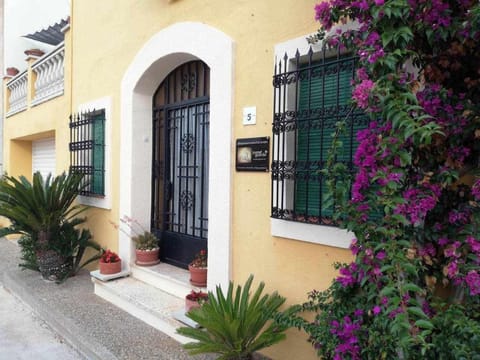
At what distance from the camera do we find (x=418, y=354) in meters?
1.80

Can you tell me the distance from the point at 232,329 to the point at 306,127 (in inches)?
62.7

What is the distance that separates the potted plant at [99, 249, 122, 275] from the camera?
4797mm

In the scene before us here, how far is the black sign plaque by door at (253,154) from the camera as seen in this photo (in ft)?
10.6

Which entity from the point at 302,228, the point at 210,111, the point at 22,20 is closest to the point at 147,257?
the point at 210,111

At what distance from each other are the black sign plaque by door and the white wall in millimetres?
9209

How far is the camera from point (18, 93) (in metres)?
9.16

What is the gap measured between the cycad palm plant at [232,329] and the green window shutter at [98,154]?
343cm

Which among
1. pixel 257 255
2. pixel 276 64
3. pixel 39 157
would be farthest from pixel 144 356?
pixel 39 157

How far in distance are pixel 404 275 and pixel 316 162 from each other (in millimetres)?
1218

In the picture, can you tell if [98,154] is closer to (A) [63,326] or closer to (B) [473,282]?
(A) [63,326]

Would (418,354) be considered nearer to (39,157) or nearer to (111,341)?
(111,341)

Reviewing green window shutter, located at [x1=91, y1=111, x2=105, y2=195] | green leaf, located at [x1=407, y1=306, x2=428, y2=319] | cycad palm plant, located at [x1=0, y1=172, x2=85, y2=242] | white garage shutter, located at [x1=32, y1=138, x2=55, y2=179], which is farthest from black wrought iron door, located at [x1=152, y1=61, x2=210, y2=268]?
white garage shutter, located at [x1=32, y1=138, x2=55, y2=179]

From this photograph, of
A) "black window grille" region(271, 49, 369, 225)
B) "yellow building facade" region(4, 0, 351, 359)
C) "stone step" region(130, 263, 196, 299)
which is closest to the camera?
"black window grille" region(271, 49, 369, 225)

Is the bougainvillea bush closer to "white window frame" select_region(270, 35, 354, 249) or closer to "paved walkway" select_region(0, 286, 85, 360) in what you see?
"white window frame" select_region(270, 35, 354, 249)
